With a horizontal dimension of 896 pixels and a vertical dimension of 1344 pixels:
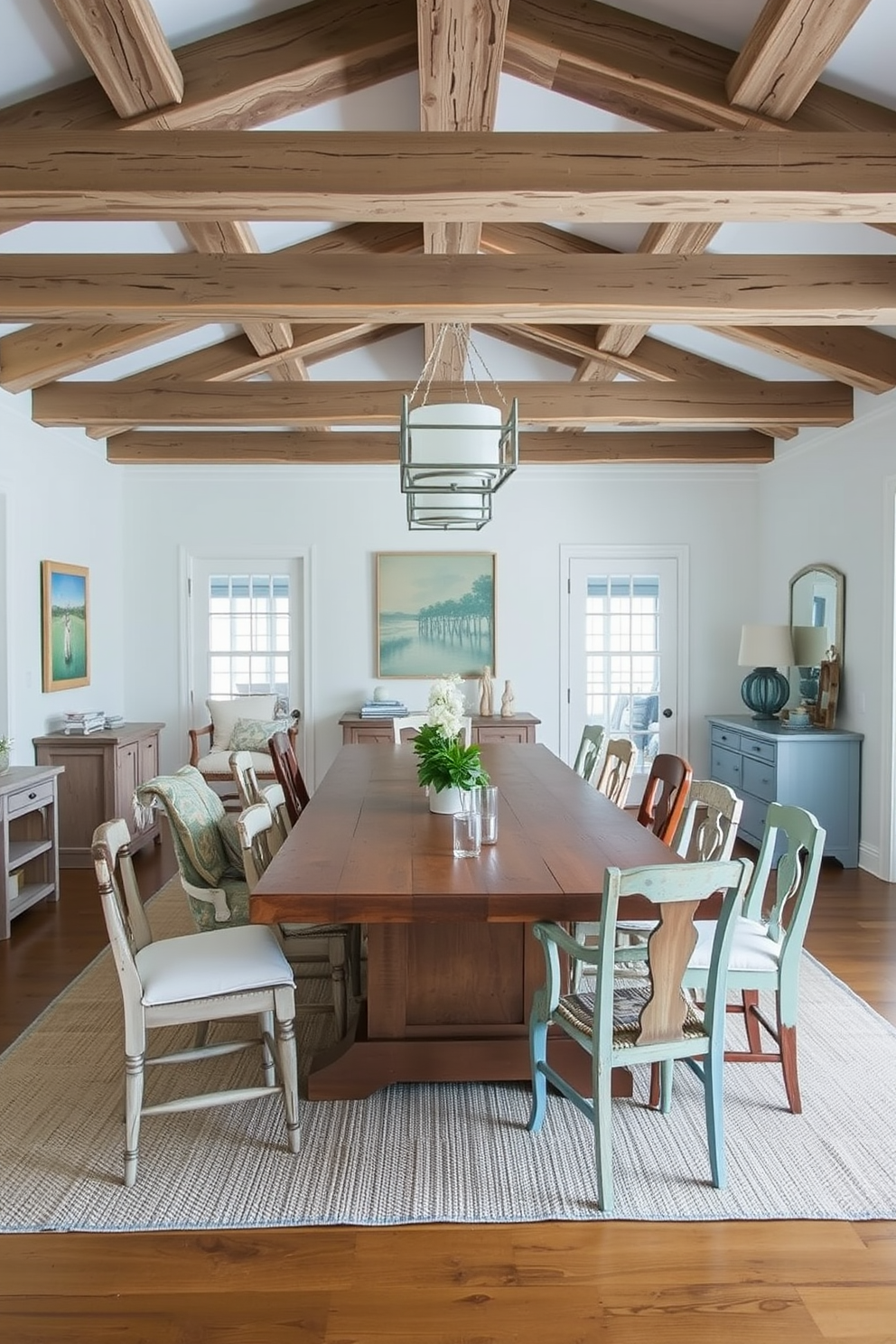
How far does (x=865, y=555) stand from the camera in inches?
224

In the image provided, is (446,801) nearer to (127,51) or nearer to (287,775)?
(287,775)

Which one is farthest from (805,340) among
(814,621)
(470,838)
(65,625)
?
(65,625)

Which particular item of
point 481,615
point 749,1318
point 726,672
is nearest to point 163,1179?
point 749,1318

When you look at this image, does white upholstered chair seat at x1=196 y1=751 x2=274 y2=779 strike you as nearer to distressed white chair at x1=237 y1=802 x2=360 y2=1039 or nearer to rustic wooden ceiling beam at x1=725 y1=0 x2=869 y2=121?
distressed white chair at x1=237 y1=802 x2=360 y2=1039

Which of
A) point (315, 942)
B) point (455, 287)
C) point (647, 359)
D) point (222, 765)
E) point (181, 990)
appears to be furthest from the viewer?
point (222, 765)

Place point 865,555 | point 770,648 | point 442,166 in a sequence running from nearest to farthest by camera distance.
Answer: point 442,166 < point 865,555 < point 770,648

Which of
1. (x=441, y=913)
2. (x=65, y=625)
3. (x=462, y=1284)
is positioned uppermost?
(x=65, y=625)

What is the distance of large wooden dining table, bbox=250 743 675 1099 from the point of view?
2436 millimetres

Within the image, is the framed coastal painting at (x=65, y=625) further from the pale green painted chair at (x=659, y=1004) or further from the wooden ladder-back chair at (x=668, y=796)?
the pale green painted chair at (x=659, y=1004)

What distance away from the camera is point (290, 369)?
6.25 metres

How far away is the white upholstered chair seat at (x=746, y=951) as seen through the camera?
2805 millimetres

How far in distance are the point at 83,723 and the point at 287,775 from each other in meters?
2.11

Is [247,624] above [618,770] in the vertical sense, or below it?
above

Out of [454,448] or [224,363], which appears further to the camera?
[224,363]
